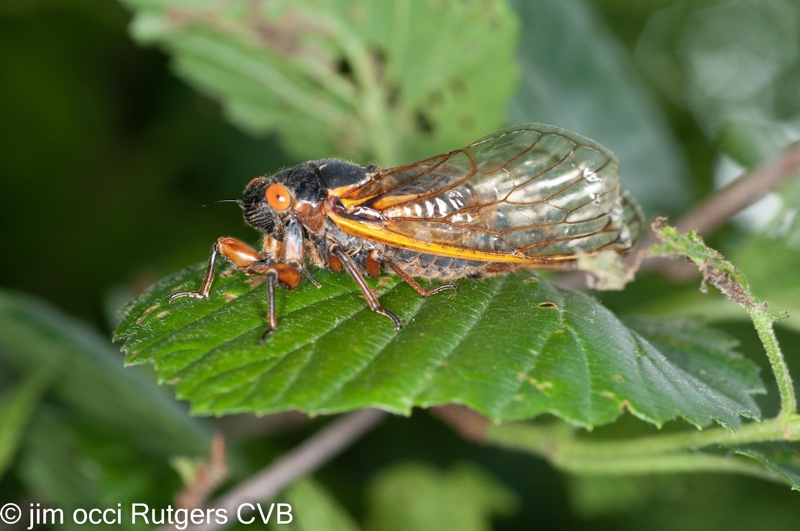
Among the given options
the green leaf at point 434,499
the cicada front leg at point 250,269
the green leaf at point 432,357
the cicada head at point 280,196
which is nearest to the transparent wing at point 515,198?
the cicada head at point 280,196

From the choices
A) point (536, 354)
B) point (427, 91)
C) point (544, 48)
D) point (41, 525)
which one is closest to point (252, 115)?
point (427, 91)

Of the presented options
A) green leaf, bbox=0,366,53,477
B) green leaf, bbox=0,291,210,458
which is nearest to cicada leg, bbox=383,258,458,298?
green leaf, bbox=0,291,210,458

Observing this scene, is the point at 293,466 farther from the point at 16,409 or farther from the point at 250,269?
the point at 16,409

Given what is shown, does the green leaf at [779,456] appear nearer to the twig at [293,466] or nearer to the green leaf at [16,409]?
the twig at [293,466]

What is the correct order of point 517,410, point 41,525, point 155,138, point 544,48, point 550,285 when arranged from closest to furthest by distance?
point 517,410, point 550,285, point 41,525, point 544,48, point 155,138

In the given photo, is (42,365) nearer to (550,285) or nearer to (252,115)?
(252,115)

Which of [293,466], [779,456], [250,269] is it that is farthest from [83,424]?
[779,456]
